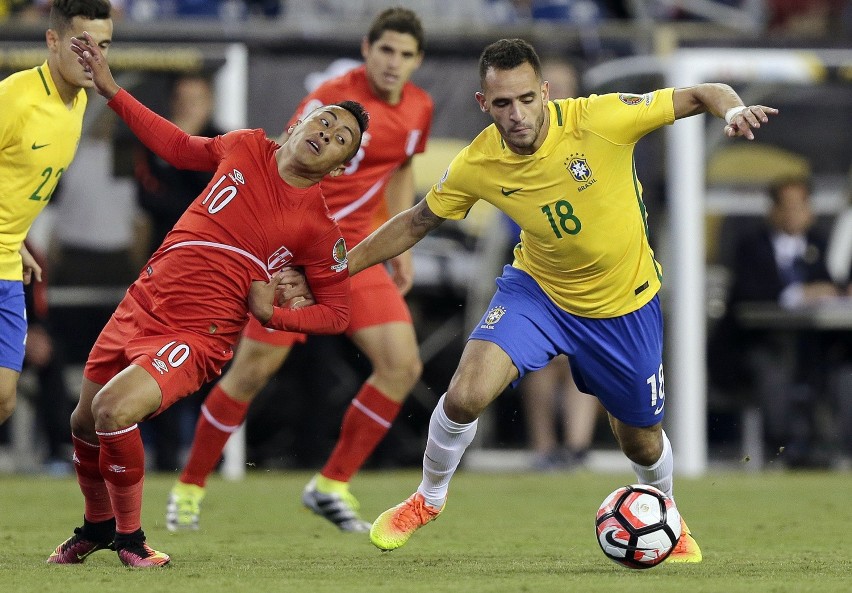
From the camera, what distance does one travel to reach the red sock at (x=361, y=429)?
8523 mm

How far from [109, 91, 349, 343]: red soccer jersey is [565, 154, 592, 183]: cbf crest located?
104 cm

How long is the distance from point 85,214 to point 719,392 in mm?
5745

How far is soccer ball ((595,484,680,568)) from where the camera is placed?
6172 mm

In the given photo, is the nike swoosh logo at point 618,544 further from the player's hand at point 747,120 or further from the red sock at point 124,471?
the red sock at point 124,471

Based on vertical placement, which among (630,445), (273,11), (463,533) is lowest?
(463,533)

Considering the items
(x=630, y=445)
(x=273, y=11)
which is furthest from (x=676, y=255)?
(x=630, y=445)

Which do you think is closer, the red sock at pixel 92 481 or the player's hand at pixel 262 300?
the player's hand at pixel 262 300

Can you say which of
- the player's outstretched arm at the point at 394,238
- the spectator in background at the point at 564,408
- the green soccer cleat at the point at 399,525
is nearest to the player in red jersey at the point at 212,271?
the player's outstretched arm at the point at 394,238

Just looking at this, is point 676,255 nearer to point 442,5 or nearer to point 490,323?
point 442,5

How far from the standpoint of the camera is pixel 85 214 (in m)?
13.0

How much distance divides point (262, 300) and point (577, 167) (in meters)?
1.47

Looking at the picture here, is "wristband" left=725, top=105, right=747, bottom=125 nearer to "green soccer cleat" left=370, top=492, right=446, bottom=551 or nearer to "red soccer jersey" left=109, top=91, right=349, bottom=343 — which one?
"red soccer jersey" left=109, top=91, right=349, bottom=343

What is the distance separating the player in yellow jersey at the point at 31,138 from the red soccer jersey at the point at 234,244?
1.84 feet

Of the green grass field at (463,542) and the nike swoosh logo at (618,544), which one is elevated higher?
the nike swoosh logo at (618,544)
